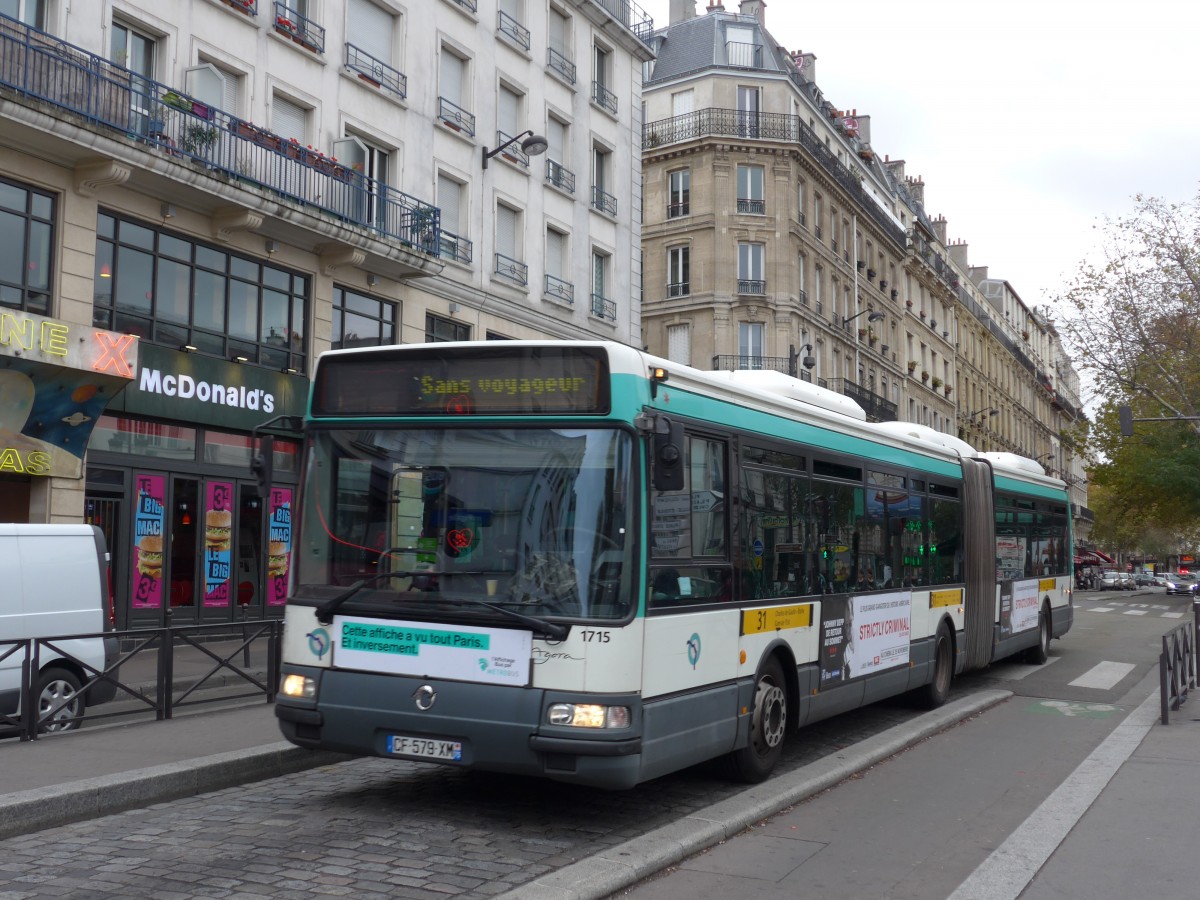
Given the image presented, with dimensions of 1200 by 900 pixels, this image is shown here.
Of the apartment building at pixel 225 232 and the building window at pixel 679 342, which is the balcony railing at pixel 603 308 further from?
the building window at pixel 679 342

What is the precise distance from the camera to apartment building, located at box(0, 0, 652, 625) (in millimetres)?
16016

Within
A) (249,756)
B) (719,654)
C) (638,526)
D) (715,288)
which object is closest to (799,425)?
(719,654)

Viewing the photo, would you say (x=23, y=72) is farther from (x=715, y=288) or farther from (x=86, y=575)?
(x=715, y=288)

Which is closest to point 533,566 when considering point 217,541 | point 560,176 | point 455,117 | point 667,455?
point 667,455

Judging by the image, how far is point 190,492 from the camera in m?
18.6

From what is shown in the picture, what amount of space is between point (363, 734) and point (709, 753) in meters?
2.10

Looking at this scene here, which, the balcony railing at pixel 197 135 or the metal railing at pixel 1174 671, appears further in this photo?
the balcony railing at pixel 197 135

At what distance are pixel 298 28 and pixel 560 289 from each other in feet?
29.6

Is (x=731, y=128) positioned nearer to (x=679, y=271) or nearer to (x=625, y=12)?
(x=679, y=271)

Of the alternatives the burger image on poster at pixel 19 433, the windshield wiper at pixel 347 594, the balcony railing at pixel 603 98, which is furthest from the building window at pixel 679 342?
the windshield wiper at pixel 347 594

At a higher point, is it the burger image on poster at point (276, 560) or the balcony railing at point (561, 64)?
the balcony railing at point (561, 64)

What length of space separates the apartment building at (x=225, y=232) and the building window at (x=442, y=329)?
6cm

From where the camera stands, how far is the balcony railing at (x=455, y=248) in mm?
24031

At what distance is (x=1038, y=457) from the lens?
91.6 meters
